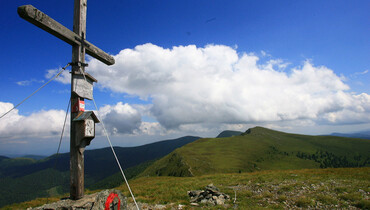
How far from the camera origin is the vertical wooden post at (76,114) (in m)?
6.46

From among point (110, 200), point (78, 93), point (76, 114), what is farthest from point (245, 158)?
point (78, 93)

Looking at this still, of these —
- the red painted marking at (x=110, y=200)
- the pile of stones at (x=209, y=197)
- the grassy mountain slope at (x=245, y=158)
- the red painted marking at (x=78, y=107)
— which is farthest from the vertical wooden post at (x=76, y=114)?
the grassy mountain slope at (x=245, y=158)

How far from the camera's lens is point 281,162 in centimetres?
14575

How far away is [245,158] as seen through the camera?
455ft

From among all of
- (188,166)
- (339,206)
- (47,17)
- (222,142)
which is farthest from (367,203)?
(222,142)

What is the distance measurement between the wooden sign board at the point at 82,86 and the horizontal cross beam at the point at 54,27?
1.30 m

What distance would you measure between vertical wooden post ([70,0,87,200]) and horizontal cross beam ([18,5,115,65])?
23 centimetres

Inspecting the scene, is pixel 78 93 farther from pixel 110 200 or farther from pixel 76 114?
pixel 110 200

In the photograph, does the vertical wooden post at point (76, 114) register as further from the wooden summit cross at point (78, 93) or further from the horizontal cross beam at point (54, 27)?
the horizontal cross beam at point (54, 27)

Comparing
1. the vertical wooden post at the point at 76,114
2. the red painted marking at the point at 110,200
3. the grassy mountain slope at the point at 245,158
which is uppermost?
the vertical wooden post at the point at 76,114

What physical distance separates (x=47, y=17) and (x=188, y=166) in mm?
99454

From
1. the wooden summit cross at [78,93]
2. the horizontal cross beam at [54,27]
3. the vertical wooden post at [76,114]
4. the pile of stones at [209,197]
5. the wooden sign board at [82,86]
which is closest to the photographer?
the horizontal cross beam at [54,27]

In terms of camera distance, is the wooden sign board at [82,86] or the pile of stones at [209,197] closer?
the wooden sign board at [82,86]

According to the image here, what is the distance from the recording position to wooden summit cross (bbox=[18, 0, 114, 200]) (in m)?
6.29
